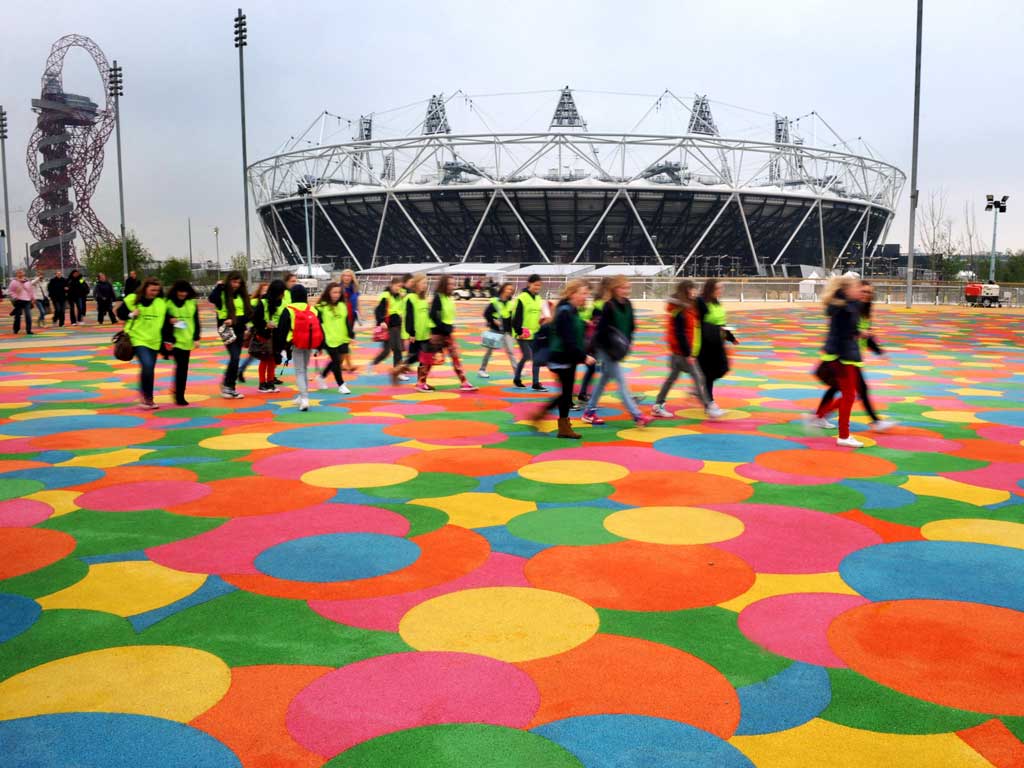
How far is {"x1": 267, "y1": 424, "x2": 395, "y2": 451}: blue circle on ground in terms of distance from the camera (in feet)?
24.8

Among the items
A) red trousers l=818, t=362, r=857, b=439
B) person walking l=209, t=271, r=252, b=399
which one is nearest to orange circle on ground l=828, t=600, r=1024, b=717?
red trousers l=818, t=362, r=857, b=439

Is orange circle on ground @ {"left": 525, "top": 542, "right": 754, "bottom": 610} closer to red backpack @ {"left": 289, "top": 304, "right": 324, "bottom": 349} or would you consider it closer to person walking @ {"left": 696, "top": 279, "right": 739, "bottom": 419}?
person walking @ {"left": 696, "top": 279, "right": 739, "bottom": 419}

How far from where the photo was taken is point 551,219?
70938 millimetres

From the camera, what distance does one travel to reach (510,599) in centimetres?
394

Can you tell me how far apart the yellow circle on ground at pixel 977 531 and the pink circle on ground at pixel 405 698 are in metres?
2.96

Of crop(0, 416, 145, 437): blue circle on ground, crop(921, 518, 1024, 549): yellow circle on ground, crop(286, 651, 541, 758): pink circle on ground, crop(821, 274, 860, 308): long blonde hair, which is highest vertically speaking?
crop(821, 274, 860, 308): long blonde hair

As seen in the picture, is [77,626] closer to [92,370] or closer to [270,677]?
[270,677]

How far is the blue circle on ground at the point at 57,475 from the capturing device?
20.1 ft

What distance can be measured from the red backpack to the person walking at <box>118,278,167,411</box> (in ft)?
4.67

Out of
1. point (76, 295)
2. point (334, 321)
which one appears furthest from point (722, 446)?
point (76, 295)

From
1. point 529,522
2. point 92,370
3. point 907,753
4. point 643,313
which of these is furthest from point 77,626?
point 643,313

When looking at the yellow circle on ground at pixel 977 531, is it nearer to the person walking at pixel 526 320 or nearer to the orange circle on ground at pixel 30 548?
the orange circle on ground at pixel 30 548

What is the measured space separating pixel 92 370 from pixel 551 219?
59619mm

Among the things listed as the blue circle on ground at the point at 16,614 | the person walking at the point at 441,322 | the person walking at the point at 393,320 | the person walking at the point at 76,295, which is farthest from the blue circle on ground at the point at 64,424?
the person walking at the point at 76,295
